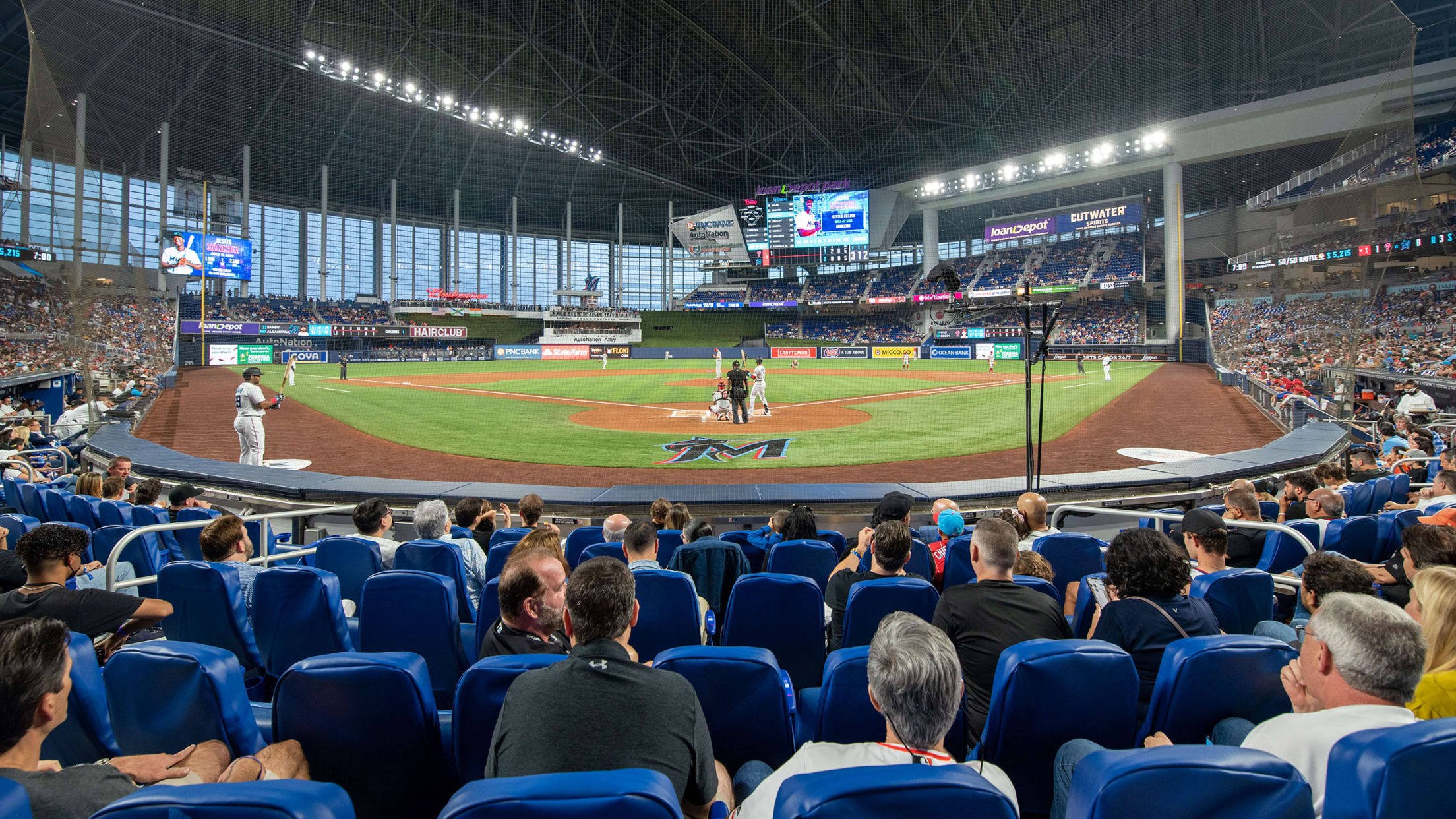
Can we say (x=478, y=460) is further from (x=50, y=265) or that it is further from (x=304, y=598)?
(x=50, y=265)

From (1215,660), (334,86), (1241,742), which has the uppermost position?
(334,86)

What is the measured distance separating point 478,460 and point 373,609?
12.0m

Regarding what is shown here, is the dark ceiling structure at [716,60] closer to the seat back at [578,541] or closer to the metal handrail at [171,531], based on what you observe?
the metal handrail at [171,531]

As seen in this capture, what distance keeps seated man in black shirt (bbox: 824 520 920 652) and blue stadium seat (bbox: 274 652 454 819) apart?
7.52ft

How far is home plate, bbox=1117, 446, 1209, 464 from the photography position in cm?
1412

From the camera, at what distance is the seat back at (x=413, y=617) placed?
3.76m

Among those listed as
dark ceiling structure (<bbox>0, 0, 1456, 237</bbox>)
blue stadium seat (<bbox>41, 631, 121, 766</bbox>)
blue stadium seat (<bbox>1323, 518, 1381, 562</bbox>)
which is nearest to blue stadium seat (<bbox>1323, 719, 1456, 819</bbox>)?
blue stadium seat (<bbox>41, 631, 121, 766</bbox>)

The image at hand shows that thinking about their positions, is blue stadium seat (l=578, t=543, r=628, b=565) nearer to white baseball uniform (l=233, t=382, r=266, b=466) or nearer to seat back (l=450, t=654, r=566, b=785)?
seat back (l=450, t=654, r=566, b=785)

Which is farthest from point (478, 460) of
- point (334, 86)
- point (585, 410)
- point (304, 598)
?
point (334, 86)

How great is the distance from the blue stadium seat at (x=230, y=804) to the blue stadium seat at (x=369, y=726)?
98 centimetres

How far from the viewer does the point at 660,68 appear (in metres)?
44.4

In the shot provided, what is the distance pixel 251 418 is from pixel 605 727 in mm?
14714

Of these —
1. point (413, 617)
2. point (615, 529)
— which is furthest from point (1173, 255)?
point (413, 617)

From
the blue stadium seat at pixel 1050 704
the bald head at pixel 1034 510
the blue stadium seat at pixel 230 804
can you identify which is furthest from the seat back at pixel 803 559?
the blue stadium seat at pixel 230 804
